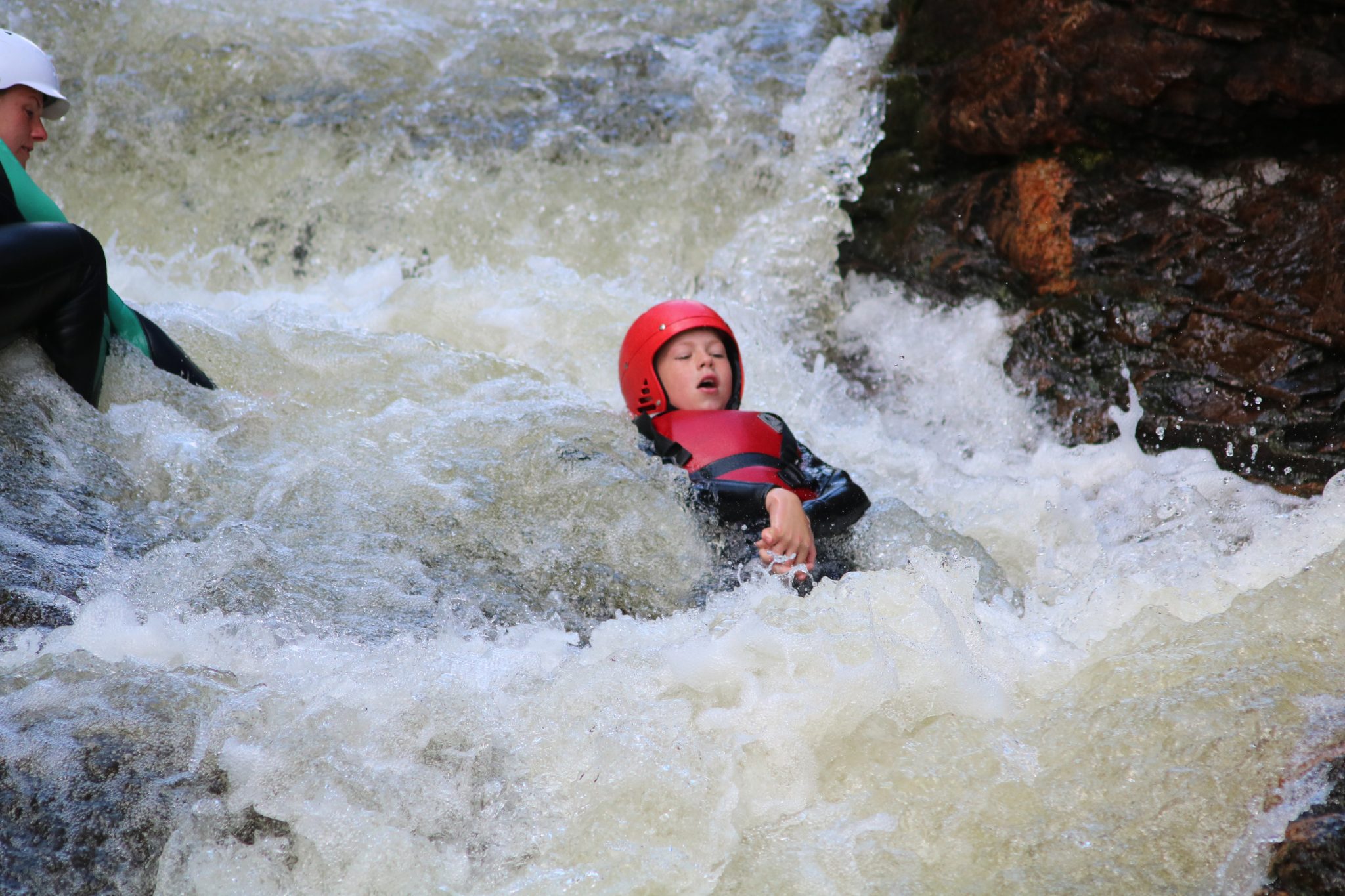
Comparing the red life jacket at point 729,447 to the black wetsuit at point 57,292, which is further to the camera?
the red life jacket at point 729,447

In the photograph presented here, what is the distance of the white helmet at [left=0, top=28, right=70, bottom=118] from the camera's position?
3.42 metres

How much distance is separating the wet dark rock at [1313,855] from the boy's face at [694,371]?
2355mm

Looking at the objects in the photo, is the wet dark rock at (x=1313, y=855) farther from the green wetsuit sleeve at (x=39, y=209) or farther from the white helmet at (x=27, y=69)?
the white helmet at (x=27, y=69)

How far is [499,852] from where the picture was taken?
81.1 inches

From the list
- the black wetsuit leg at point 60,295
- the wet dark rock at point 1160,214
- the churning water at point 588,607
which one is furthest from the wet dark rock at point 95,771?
the wet dark rock at point 1160,214

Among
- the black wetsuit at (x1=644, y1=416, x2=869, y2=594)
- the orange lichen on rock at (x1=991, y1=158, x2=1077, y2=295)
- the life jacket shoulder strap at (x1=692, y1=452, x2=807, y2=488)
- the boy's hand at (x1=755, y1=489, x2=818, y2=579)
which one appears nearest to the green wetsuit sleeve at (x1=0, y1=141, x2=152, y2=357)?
the black wetsuit at (x1=644, y1=416, x2=869, y2=594)

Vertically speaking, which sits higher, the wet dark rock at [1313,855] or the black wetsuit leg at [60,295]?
the black wetsuit leg at [60,295]

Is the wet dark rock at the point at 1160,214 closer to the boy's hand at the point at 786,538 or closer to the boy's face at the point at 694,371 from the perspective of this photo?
the boy's face at the point at 694,371

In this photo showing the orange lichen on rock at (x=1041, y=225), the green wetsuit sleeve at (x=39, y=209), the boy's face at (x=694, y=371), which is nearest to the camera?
the green wetsuit sleeve at (x=39, y=209)

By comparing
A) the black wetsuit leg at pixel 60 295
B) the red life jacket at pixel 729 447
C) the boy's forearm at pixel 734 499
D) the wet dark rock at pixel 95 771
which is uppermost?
the black wetsuit leg at pixel 60 295

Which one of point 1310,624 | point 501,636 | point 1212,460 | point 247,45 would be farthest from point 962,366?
point 247,45

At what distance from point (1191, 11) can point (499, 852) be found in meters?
4.19

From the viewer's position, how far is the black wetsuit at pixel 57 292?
118 inches

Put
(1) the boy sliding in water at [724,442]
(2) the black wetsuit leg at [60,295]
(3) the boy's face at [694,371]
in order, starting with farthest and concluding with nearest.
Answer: (3) the boy's face at [694,371], (1) the boy sliding in water at [724,442], (2) the black wetsuit leg at [60,295]
